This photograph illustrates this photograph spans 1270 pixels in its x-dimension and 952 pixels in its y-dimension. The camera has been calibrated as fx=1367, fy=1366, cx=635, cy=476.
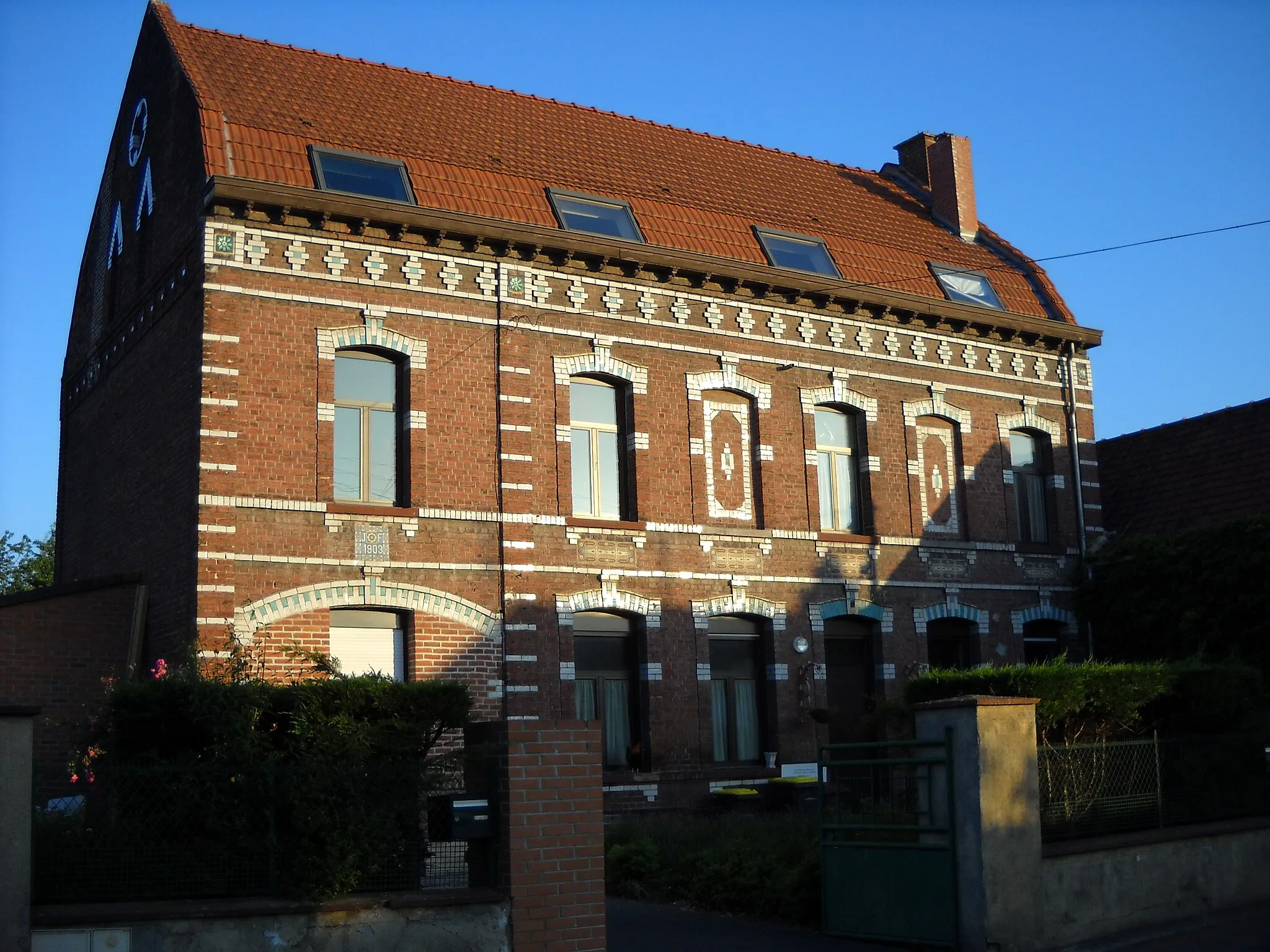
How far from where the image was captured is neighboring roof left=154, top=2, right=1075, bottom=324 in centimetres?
1978

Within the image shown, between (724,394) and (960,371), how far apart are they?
17.0 feet

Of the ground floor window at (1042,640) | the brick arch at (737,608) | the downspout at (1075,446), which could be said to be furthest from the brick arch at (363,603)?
the downspout at (1075,446)

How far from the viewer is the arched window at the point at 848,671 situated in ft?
73.5

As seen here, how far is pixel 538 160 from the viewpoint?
2211cm

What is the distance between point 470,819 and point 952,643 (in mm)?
15810

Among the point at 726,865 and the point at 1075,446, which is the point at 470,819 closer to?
the point at 726,865

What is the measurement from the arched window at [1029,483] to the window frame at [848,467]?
142 inches

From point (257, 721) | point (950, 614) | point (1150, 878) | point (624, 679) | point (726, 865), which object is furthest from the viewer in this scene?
point (950, 614)

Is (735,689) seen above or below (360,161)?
below

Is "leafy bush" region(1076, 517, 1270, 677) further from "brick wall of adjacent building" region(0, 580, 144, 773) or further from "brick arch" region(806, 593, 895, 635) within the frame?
"brick wall of adjacent building" region(0, 580, 144, 773)

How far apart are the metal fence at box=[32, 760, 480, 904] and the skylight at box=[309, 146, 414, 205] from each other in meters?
11.2

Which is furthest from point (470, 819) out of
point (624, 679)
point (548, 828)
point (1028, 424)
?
point (1028, 424)

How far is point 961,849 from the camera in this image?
11.4 m

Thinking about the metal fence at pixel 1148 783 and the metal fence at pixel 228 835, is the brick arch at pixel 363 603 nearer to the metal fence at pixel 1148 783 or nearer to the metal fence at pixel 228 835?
the metal fence at pixel 228 835
